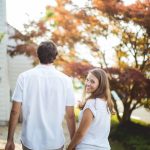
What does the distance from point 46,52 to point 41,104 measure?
51cm

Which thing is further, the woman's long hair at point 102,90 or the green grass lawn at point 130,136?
the green grass lawn at point 130,136

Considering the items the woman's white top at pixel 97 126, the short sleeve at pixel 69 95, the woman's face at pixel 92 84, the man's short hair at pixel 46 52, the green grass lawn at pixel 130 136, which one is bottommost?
the green grass lawn at pixel 130 136

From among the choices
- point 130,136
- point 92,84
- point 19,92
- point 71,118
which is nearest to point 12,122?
point 19,92

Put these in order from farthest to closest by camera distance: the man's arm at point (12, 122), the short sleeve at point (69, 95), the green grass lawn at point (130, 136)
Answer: the green grass lawn at point (130, 136) < the short sleeve at point (69, 95) < the man's arm at point (12, 122)

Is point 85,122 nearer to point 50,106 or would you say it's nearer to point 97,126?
point 97,126

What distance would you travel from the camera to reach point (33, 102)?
4.19m

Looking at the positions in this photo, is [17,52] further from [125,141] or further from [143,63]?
[125,141]

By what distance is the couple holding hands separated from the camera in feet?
13.5

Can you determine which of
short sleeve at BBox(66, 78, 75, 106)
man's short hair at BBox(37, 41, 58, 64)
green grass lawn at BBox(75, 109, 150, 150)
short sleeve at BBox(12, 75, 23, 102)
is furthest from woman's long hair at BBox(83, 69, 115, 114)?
green grass lawn at BBox(75, 109, 150, 150)

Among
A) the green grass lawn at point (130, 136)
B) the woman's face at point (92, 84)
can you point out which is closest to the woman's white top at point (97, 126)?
the woman's face at point (92, 84)

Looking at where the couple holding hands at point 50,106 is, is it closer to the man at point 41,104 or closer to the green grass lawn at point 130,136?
the man at point 41,104

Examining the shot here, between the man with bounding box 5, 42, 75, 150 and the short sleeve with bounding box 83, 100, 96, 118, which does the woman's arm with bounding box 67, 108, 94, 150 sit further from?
the man with bounding box 5, 42, 75, 150

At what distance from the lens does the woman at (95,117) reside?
4033 millimetres

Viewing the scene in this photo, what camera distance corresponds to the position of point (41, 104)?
13.7 ft
